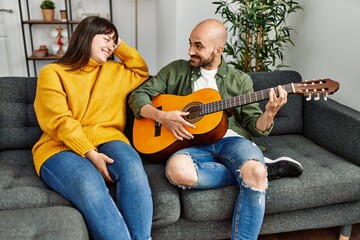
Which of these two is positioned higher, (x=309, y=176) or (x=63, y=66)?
(x=63, y=66)

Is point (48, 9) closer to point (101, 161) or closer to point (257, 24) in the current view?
point (257, 24)

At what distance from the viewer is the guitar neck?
1430 millimetres

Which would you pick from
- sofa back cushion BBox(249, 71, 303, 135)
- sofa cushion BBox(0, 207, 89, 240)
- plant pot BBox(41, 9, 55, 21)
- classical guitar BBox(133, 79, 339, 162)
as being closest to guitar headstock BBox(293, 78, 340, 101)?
classical guitar BBox(133, 79, 339, 162)

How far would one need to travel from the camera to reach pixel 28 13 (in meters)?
3.74

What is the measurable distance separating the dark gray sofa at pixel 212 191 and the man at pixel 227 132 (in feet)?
0.26

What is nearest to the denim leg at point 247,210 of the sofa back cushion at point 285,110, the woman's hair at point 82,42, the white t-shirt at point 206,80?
the white t-shirt at point 206,80

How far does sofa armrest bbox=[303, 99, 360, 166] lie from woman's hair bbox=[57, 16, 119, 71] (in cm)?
123

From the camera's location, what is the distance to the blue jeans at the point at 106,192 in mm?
1227

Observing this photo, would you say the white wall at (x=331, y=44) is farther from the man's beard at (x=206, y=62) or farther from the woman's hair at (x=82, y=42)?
the woman's hair at (x=82, y=42)

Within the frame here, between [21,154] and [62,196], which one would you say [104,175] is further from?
[21,154]

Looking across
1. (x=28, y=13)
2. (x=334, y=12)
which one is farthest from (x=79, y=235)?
(x=28, y=13)

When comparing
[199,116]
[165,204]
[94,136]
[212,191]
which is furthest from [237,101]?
[94,136]

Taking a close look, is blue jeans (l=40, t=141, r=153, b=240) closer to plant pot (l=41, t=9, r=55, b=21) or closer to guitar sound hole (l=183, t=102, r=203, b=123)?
guitar sound hole (l=183, t=102, r=203, b=123)

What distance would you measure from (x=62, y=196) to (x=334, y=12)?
6.52ft
